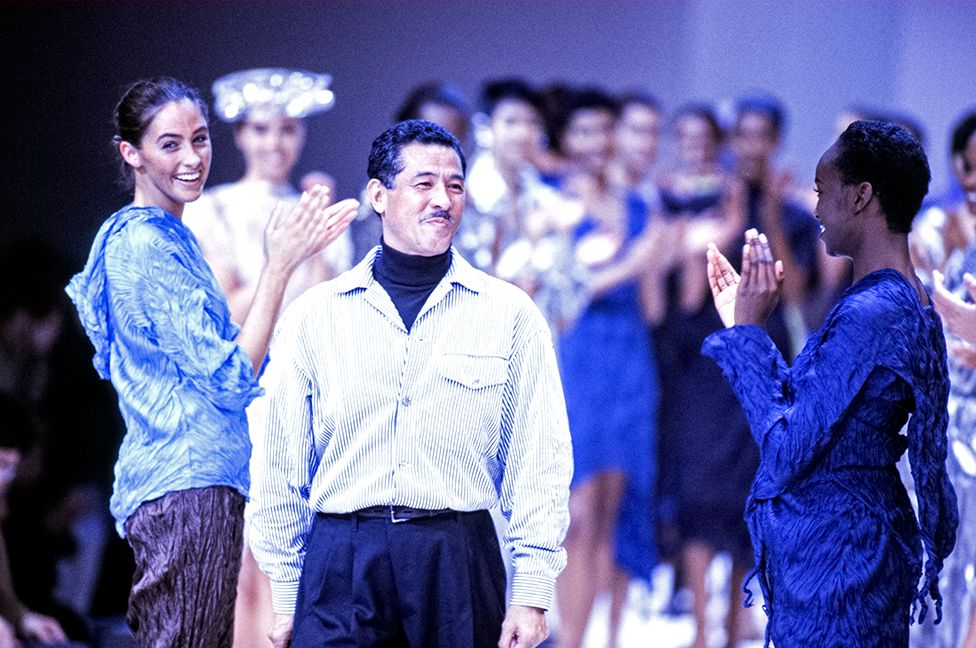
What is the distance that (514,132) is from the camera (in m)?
6.32

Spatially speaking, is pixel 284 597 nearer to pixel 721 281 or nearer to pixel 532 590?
pixel 532 590

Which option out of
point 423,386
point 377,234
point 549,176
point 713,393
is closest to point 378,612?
point 423,386

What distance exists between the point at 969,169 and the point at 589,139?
92.6 inches

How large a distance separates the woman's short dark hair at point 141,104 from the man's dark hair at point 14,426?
1.76 metres

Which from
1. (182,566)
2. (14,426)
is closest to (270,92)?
(14,426)

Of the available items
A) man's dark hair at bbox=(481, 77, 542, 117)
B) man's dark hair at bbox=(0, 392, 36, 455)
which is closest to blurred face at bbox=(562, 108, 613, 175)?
man's dark hair at bbox=(481, 77, 542, 117)

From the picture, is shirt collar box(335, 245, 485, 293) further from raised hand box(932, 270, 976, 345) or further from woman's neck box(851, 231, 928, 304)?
raised hand box(932, 270, 976, 345)

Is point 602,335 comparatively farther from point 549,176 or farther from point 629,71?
point 629,71

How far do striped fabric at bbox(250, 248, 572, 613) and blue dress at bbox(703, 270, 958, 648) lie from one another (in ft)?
1.45

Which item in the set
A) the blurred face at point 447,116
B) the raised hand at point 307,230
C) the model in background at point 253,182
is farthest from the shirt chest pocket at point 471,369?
the blurred face at point 447,116

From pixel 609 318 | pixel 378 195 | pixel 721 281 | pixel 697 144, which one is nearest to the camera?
pixel 378 195

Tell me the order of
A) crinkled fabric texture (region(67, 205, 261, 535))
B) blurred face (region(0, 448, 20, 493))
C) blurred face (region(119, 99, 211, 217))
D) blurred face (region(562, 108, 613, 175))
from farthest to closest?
blurred face (region(562, 108, 613, 175)) < blurred face (region(0, 448, 20, 493)) < blurred face (region(119, 99, 211, 217)) < crinkled fabric texture (region(67, 205, 261, 535))

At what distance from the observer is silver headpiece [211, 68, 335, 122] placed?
4.82m

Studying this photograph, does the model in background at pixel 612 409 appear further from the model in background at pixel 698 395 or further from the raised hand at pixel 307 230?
the raised hand at pixel 307 230
